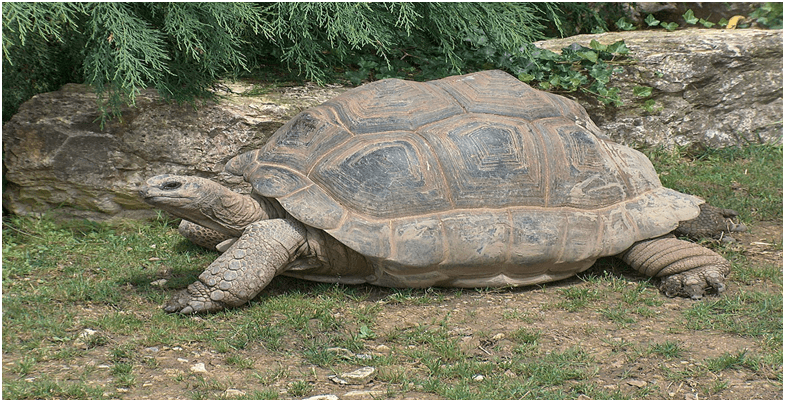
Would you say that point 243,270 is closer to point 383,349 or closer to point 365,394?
point 383,349

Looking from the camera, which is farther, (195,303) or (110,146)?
(110,146)

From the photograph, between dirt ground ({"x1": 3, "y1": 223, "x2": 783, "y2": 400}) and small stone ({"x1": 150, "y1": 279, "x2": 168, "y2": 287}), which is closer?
dirt ground ({"x1": 3, "y1": 223, "x2": 783, "y2": 400})

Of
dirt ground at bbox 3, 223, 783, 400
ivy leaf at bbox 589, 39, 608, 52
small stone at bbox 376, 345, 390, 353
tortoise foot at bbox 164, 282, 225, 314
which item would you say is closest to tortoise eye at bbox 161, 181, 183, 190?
tortoise foot at bbox 164, 282, 225, 314

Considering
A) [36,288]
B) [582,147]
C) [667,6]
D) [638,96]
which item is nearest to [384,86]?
[582,147]

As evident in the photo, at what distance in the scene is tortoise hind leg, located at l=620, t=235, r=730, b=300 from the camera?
4.18 m

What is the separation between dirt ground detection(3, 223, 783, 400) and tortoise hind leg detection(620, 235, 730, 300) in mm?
92

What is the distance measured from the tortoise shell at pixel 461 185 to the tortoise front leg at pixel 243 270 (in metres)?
0.18

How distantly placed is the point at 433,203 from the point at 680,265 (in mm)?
1512

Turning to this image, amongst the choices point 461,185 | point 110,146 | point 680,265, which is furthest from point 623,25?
point 110,146

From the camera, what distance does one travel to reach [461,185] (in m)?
4.14

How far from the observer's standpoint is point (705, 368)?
10.9 ft

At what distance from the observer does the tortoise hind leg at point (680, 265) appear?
4.18 m

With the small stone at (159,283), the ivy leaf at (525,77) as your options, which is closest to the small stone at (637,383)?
the small stone at (159,283)

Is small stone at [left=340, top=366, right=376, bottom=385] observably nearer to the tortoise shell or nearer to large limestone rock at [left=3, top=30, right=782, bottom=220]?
the tortoise shell
